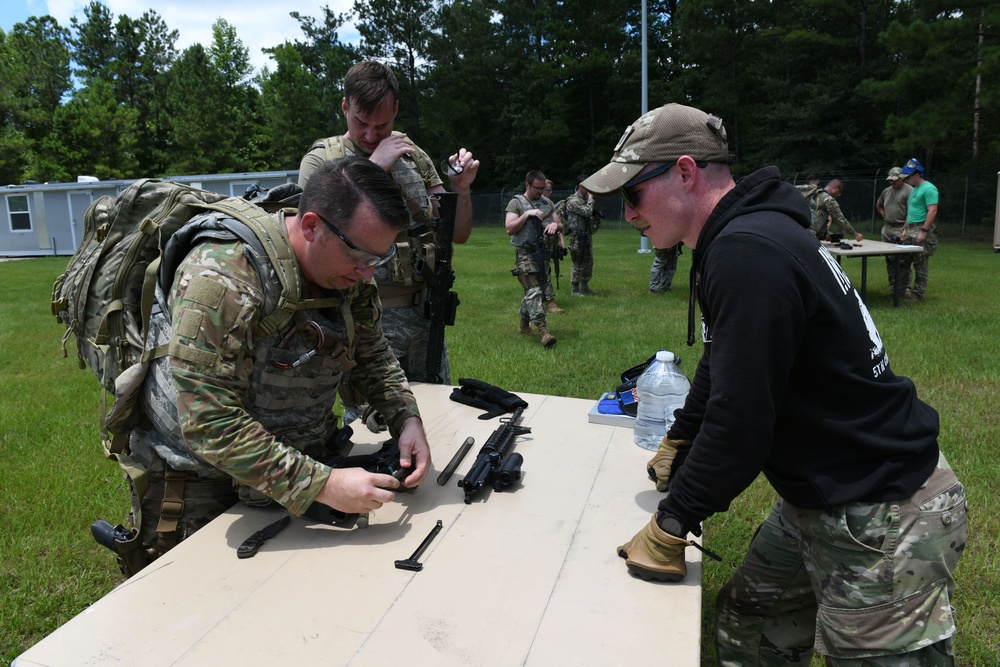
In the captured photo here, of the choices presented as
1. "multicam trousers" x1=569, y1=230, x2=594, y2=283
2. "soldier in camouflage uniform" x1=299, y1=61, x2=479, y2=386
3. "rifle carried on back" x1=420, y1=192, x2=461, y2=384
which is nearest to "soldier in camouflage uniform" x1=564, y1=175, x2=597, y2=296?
"multicam trousers" x1=569, y1=230, x2=594, y2=283

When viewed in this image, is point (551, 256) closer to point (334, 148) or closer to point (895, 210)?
point (895, 210)

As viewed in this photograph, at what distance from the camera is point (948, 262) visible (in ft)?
56.5

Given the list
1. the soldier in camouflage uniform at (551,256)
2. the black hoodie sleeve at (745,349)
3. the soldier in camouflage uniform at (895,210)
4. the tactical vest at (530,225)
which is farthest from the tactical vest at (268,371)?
the soldier in camouflage uniform at (895,210)

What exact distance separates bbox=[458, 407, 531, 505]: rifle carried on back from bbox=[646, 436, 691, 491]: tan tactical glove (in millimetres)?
460

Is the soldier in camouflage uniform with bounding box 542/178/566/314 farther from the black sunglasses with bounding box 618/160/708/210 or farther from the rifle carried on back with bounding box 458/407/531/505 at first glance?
the black sunglasses with bounding box 618/160/708/210

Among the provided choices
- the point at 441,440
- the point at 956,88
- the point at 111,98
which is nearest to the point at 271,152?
the point at 111,98

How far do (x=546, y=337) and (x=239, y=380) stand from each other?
21.7 feet

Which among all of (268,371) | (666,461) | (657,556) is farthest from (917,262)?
(268,371)

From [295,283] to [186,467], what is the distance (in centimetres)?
70

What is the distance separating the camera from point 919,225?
1147 centimetres

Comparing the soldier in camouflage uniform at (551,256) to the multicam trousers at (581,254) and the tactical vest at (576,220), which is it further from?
the tactical vest at (576,220)

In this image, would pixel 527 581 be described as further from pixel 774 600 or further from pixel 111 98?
pixel 111 98

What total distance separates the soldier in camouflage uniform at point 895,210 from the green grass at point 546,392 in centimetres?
94

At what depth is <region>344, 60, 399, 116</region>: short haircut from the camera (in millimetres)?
3604
